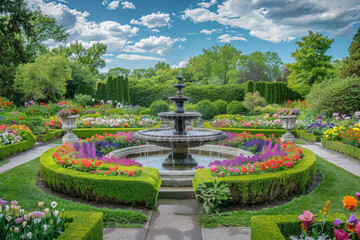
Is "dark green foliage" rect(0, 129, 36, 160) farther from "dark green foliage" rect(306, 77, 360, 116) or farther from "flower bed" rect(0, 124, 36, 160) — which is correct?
"dark green foliage" rect(306, 77, 360, 116)

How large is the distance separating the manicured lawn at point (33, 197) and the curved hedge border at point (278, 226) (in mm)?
1834

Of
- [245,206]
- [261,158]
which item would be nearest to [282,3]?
[261,158]

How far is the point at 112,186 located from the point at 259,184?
2.68m

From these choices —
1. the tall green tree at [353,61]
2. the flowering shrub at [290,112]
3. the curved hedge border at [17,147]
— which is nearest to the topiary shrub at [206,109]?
the flowering shrub at [290,112]

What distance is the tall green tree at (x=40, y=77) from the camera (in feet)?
63.8

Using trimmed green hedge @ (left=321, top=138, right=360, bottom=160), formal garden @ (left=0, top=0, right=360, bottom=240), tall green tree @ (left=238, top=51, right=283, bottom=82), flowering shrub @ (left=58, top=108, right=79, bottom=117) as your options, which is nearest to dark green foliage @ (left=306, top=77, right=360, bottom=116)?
formal garden @ (left=0, top=0, right=360, bottom=240)

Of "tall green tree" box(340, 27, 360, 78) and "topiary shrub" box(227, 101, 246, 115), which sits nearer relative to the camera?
"topiary shrub" box(227, 101, 246, 115)

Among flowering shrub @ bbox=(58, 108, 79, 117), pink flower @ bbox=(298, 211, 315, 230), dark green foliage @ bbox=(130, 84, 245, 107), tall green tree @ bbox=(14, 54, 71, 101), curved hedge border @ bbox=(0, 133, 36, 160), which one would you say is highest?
tall green tree @ bbox=(14, 54, 71, 101)

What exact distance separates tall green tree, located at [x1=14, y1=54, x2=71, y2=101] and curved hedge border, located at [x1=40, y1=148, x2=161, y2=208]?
59.0 feet

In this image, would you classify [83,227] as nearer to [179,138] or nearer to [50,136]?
[179,138]

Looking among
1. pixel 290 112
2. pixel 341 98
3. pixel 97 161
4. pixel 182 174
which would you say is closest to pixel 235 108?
pixel 341 98

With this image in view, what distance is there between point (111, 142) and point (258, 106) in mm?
14542

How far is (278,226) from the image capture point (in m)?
2.61

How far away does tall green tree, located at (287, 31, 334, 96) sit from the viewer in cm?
2317
